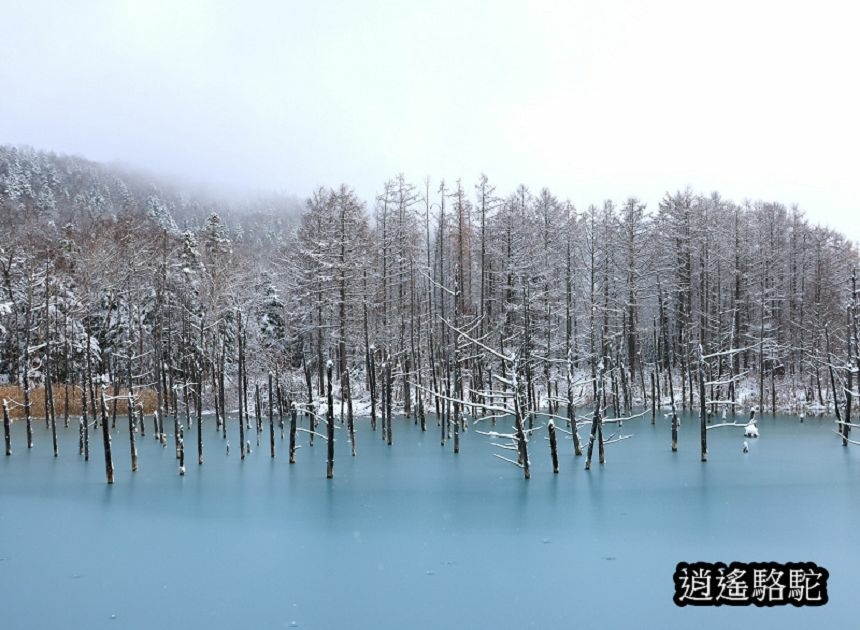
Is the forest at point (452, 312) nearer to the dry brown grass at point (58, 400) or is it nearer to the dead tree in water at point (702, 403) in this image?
the dry brown grass at point (58, 400)

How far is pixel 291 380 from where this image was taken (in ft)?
155

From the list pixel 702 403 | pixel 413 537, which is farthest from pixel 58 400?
pixel 702 403

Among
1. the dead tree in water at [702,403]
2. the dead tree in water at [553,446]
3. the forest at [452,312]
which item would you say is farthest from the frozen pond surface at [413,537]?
A: the forest at [452,312]

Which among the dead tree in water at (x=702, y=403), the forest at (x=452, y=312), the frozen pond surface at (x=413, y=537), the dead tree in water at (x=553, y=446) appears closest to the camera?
the frozen pond surface at (x=413, y=537)

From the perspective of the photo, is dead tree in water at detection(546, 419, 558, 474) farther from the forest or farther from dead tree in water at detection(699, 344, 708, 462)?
the forest

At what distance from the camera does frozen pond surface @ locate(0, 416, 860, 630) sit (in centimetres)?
1288

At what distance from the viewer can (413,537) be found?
18047 millimetres

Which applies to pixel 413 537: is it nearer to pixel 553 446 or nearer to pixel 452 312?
pixel 553 446

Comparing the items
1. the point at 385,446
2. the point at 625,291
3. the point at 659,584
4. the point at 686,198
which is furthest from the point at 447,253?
the point at 659,584

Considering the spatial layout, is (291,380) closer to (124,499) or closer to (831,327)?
(124,499)

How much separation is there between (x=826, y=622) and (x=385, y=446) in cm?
2446

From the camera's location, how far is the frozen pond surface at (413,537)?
42.3ft

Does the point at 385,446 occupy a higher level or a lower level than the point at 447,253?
lower

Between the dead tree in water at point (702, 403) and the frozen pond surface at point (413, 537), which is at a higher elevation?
the dead tree in water at point (702, 403)
